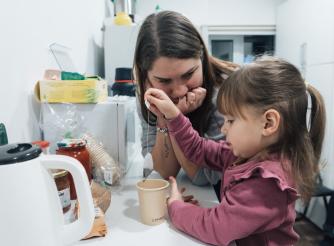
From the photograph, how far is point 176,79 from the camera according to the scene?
89 centimetres

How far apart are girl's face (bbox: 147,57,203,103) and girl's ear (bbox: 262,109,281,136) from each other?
1.04 ft

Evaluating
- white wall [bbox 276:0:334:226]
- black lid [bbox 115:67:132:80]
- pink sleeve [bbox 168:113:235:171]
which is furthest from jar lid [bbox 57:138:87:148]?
white wall [bbox 276:0:334:226]

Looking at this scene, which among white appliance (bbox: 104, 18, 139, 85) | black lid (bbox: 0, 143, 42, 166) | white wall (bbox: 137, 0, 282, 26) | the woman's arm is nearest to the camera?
black lid (bbox: 0, 143, 42, 166)

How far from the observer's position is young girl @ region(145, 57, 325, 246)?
0.57 m

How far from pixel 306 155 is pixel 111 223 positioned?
483mm

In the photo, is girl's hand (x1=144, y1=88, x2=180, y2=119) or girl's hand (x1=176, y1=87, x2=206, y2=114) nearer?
girl's hand (x1=144, y1=88, x2=180, y2=119)

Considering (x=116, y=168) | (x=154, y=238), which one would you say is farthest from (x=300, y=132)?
(x=116, y=168)

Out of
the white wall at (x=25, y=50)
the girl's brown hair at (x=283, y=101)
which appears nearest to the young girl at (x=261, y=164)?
the girl's brown hair at (x=283, y=101)

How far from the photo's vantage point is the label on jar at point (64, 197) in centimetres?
60

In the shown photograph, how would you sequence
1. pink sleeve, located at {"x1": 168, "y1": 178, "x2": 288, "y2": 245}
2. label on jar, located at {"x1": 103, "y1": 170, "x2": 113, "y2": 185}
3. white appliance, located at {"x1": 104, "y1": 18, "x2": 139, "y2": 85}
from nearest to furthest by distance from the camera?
1. pink sleeve, located at {"x1": 168, "y1": 178, "x2": 288, "y2": 245}
2. label on jar, located at {"x1": 103, "y1": 170, "x2": 113, "y2": 185}
3. white appliance, located at {"x1": 104, "y1": 18, "x2": 139, "y2": 85}

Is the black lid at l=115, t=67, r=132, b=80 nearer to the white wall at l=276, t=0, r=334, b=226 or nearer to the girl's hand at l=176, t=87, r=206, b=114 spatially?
the girl's hand at l=176, t=87, r=206, b=114

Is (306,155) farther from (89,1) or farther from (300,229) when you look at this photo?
(300,229)

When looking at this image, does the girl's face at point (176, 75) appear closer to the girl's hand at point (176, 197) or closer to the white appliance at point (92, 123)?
the white appliance at point (92, 123)

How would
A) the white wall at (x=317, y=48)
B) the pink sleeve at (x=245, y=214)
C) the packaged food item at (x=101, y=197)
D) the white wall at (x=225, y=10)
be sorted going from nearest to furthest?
Answer: the pink sleeve at (x=245, y=214) → the packaged food item at (x=101, y=197) → the white wall at (x=317, y=48) → the white wall at (x=225, y=10)
